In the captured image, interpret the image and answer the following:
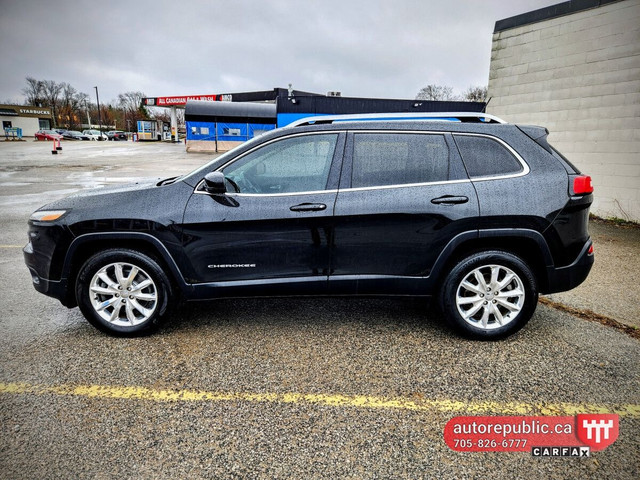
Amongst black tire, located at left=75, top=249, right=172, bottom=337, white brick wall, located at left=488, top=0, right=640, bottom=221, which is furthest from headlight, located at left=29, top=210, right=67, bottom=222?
white brick wall, located at left=488, top=0, right=640, bottom=221

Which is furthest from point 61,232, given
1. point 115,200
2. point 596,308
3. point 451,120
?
point 596,308

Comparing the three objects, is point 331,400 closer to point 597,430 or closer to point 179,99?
point 597,430

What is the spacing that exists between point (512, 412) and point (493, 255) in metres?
1.23

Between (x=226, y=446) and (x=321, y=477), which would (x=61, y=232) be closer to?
(x=226, y=446)

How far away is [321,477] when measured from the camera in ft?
6.64

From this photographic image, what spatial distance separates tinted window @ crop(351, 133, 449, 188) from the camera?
333 cm

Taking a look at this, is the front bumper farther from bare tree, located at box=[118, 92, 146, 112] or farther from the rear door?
bare tree, located at box=[118, 92, 146, 112]

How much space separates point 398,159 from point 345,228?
0.72m

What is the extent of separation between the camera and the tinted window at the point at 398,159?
10.9 ft

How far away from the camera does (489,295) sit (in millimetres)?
3357

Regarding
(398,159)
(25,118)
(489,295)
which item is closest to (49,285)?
(398,159)

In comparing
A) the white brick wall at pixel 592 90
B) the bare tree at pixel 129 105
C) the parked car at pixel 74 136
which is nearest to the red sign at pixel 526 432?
the white brick wall at pixel 592 90

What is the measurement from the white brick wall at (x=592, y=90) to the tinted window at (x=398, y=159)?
21.9 ft

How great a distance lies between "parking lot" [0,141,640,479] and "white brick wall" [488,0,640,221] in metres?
5.10
